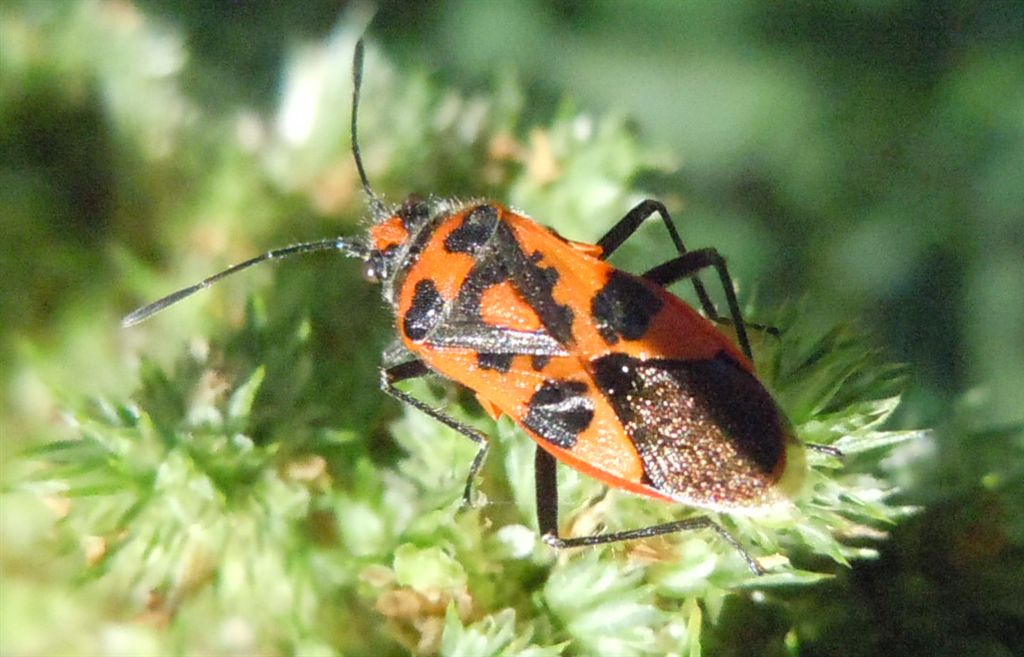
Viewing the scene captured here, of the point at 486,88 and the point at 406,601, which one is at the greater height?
the point at 486,88

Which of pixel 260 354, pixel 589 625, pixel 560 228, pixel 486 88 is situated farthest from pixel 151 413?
pixel 486 88

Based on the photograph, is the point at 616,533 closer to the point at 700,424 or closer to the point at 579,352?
the point at 700,424

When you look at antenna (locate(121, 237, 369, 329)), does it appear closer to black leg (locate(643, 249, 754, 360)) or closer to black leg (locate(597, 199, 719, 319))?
black leg (locate(597, 199, 719, 319))

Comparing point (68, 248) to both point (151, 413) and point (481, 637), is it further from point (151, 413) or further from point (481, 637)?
point (481, 637)

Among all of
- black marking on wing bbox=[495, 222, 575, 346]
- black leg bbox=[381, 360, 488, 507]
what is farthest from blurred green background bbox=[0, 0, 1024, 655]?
black marking on wing bbox=[495, 222, 575, 346]

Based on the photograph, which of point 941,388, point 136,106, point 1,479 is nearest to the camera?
point 1,479

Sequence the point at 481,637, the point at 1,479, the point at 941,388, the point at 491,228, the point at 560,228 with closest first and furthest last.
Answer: the point at 481,637 → the point at 1,479 → the point at 491,228 → the point at 560,228 → the point at 941,388

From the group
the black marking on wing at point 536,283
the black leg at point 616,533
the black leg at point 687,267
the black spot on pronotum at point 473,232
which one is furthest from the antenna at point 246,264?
the black leg at point 616,533
